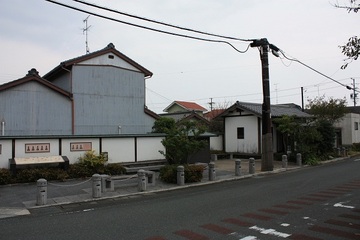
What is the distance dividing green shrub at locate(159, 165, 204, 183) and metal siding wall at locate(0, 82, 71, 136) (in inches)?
350

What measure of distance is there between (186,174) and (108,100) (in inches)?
408

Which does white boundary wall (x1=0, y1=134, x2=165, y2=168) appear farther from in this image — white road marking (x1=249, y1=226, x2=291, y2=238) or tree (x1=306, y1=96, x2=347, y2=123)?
tree (x1=306, y1=96, x2=347, y2=123)

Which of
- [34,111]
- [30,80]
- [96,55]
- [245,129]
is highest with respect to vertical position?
[96,55]

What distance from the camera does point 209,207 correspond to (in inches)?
361

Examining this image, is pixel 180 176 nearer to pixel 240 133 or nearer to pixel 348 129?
pixel 240 133

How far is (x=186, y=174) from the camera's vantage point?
14328 mm

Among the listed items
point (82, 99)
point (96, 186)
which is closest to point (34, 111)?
point (82, 99)

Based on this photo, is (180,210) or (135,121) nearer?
(180,210)

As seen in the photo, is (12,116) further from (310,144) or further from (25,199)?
(310,144)

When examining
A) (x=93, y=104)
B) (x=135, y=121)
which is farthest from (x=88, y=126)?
(x=135, y=121)

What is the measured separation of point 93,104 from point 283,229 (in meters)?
17.2

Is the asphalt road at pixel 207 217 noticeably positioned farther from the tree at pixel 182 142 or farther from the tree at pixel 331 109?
the tree at pixel 331 109

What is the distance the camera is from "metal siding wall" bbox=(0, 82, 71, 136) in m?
18.1

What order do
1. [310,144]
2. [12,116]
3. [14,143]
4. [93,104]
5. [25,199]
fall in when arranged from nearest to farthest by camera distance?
[25,199] → [14,143] → [12,116] → [93,104] → [310,144]
